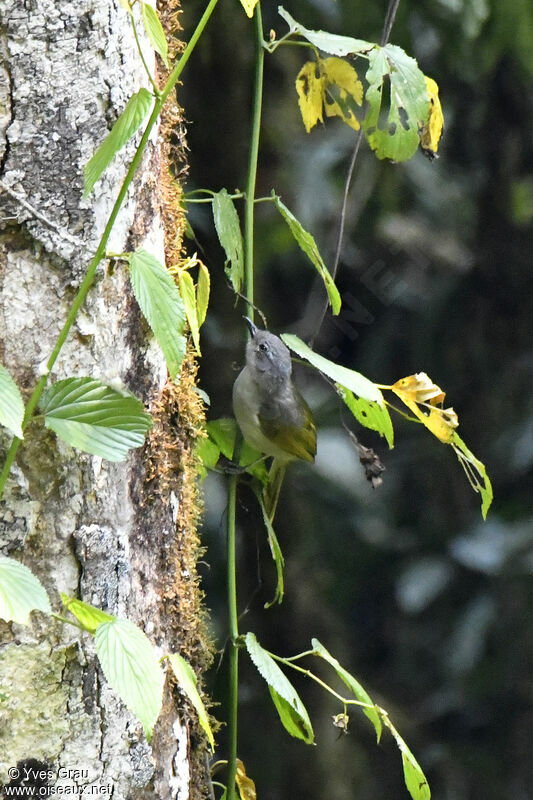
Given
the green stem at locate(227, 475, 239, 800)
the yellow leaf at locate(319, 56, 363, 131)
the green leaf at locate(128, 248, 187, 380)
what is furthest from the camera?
the yellow leaf at locate(319, 56, 363, 131)

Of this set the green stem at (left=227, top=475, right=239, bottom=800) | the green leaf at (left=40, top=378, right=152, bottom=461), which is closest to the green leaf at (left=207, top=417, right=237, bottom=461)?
the green stem at (left=227, top=475, right=239, bottom=800)

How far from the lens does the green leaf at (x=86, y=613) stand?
0.93 meters

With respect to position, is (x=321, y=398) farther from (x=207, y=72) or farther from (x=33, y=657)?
(x=33, y=657)

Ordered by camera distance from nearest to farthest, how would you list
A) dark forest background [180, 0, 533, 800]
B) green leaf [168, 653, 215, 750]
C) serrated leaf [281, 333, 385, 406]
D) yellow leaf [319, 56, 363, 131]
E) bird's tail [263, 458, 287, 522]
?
green leaf [168, 653, 215, 750]
serrated leaf [281, 333, 385, 406]
yellow leaf [319, 56, 363, 131]
bird's tail [263, 458, 287, 522]
dark forest background [180, 0, 533, 800]

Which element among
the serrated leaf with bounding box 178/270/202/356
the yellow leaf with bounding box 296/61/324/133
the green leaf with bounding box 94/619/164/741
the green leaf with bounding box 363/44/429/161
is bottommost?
the green leaf with bounding box 94/619/164/741

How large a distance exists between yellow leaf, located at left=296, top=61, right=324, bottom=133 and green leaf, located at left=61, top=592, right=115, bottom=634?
916mm

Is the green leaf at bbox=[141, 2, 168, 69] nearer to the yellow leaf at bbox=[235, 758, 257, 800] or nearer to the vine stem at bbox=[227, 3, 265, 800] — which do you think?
the vine stem at bbox=[227, 3, 265, 800]

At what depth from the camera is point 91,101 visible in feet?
3.29

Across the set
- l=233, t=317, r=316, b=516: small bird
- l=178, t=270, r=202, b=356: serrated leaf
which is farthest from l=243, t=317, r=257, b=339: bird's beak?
l=178, t=270, r=202, b=356: serrated leaf

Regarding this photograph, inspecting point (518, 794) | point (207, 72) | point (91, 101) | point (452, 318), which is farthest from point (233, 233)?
point (518, 794)

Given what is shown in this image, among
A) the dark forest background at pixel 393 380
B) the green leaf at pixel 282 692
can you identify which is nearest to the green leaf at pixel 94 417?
the green leaf at pixel 282 692

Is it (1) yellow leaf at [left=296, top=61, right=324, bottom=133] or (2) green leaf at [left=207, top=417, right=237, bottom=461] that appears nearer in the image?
(1) yellow leaf at [left=296, top=61, right=324, bottom=133]

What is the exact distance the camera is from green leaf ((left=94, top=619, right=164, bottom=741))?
0.84m

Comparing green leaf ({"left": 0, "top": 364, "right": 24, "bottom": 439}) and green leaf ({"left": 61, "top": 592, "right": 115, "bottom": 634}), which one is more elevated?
green leaf ({"left": 0, "top": 364, "right": 24, "bottom": 439})
